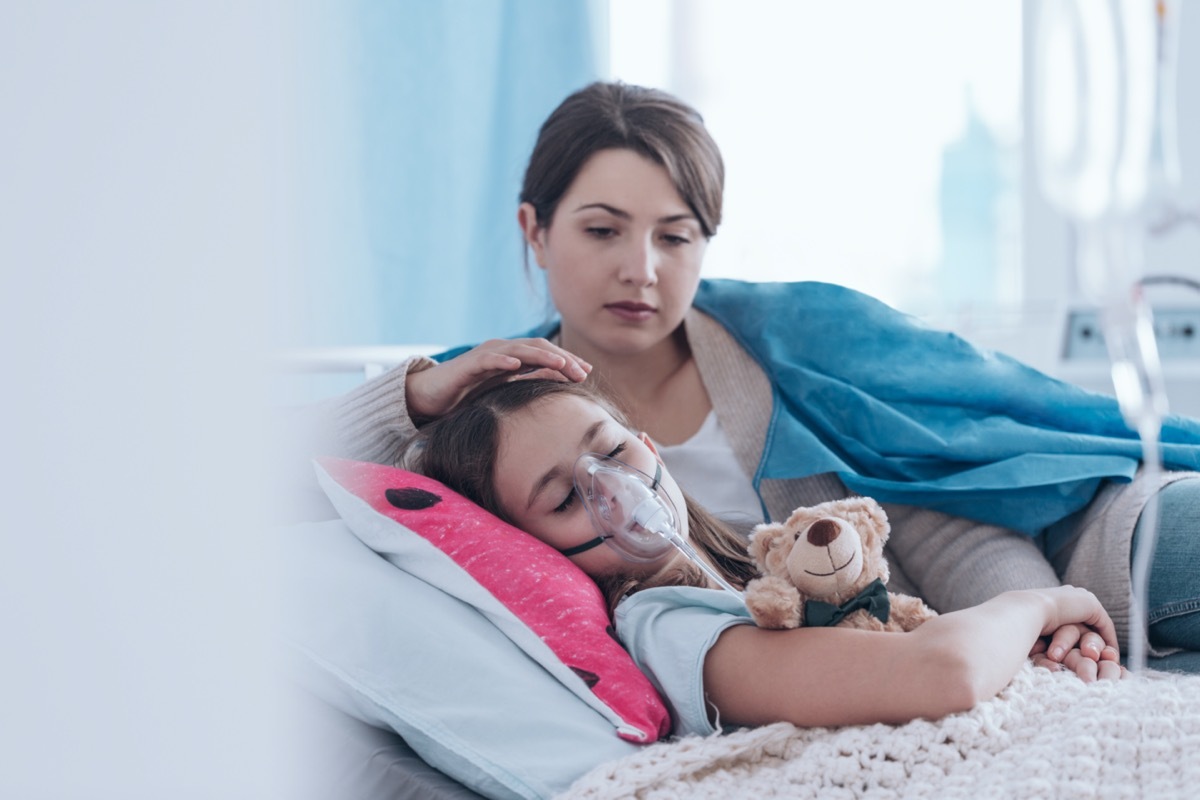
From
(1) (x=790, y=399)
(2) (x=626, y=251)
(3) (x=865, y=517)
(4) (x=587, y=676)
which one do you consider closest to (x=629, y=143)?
(2) (x=626, y=251)

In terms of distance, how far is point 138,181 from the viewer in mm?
314

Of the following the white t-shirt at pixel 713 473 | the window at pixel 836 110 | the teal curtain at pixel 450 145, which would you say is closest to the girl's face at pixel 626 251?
the white t-shirt at pixel 713 473

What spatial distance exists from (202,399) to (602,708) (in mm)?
673

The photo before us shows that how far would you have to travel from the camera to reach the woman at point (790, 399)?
1.46 metres

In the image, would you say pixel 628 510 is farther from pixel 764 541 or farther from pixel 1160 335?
pixel 1160 335

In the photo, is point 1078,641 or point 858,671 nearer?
point 858,671

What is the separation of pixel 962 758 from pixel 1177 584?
660mm

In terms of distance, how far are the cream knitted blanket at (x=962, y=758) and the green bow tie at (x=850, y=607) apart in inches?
3.8

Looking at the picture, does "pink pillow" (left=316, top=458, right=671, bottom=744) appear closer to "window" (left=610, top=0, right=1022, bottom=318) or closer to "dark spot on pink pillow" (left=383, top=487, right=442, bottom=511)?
"dark spot on pink pillow" (left=383, top=487, right=442, bottom=511)

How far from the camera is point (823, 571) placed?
95cm

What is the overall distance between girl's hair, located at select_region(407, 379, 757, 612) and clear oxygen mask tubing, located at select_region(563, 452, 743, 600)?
5cm

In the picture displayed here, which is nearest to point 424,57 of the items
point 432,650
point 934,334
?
point 934,334

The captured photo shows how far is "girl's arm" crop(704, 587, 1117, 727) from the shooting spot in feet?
2.85

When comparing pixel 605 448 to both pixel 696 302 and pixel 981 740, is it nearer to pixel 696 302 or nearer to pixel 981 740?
pixel 981 740
